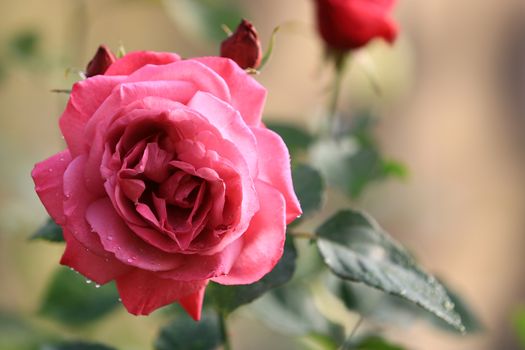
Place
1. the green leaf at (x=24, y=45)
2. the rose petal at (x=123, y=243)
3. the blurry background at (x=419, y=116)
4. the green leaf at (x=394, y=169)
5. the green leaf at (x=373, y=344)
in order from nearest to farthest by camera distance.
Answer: the rose petal at (x=123, y=243)
the green leaf at (x=373, y=344)
the green leaf at (x=394, y=169)
the green leaf at (x=24, y=45)
the blurry background at (x=419, y=116)

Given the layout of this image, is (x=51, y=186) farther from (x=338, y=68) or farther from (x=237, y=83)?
(x=338, y=68)

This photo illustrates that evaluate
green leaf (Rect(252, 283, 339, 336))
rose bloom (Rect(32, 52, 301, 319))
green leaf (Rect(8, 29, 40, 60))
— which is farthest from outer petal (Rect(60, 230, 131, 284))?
green leaf (Rect(8, 29, 40, 60))

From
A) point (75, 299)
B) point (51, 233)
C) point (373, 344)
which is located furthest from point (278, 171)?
point (75, 299)

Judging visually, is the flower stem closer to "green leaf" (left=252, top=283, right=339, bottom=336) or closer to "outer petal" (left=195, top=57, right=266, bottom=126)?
"green leaf" (left=252, top=283, right=339, bottom=336)

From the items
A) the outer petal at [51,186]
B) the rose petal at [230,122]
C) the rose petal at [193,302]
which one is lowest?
the rose petal at [193,302]

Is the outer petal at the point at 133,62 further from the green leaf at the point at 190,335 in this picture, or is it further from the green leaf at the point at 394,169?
the green leaf at the point at 394,169

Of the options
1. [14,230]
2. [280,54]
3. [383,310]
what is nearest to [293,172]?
[383,310]

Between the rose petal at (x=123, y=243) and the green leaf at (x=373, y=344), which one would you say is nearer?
the rose petal at (x=123, y=243)

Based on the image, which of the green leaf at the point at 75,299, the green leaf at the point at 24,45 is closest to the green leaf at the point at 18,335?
the green leaf at the point at 75,299
